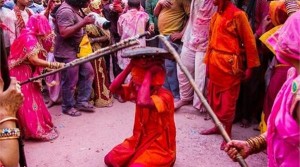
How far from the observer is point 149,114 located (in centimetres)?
388

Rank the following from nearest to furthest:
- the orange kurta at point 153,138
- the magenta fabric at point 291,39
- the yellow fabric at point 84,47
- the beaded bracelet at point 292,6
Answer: the magenta fabric at point 291,39, the beaded bracelet at point 292,6, the orange kurta at point 153,138, the yellow fabric at point 84,47

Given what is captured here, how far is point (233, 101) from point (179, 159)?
893 millimetres

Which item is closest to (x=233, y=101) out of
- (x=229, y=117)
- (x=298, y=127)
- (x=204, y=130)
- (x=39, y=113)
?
(x=229, y=117)

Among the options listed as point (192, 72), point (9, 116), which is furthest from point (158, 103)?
point (192, 72)

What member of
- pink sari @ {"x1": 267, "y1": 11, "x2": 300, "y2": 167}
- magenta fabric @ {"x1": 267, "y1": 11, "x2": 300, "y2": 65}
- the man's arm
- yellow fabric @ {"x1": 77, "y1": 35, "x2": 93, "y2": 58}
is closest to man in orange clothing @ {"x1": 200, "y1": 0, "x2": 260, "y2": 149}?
the man's arm

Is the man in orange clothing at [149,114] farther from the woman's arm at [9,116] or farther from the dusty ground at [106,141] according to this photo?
the woman's arm at [9,116]

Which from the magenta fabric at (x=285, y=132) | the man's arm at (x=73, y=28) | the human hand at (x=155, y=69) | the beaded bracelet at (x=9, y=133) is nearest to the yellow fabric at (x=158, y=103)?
the human hand at (x=155, y=69)

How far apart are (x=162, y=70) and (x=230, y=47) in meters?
0.95

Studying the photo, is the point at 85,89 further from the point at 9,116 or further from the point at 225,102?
the point at 9,116

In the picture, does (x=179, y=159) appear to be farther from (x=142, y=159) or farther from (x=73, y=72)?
(x=73, y=72)

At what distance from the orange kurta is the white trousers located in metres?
1.62

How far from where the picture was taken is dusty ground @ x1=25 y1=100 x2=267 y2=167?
4.34 m

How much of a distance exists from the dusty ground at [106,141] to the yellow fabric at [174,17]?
1.22 metres

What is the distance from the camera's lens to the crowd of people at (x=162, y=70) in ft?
6.88
